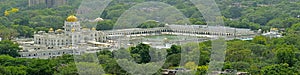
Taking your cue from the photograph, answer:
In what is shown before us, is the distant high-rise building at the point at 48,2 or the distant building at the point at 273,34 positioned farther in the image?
the distant high-rise building at the point at 48,2

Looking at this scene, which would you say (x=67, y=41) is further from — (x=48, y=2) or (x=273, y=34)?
(x=48, y=2)

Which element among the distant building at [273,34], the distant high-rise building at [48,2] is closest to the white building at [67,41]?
the distant building at [273,34]

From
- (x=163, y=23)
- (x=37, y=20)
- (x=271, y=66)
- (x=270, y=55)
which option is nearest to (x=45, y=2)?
(x=37, y=20)

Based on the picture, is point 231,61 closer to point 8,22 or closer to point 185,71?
point 185,71

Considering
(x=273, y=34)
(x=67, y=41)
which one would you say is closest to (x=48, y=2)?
(x=273, y=34)

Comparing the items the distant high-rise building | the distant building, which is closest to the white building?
the distant building

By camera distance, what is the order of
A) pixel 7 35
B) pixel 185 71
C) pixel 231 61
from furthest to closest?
pixel 7 35, pixel 231 61, pixel 185 71

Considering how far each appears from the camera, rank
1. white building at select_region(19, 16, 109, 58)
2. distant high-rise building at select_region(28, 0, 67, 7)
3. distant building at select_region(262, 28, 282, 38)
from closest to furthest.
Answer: white building at select_region(19, 16, 109, 58) → distant building at select_region(262, 28, 282, 38) → distant high-rise building at select_region(28, 0, 67, 7)

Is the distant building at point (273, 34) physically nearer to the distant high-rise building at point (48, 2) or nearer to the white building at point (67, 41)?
the white building at point (67, 41)

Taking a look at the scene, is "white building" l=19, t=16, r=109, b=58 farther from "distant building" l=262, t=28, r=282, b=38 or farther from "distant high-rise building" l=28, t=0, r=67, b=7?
"distant high-rise building" l=28, t=0, r=67, b=7

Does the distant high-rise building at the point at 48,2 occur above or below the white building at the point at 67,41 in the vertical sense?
below

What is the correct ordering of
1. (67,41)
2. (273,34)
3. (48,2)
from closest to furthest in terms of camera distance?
(67,41)
(273,34)
(48,2)
